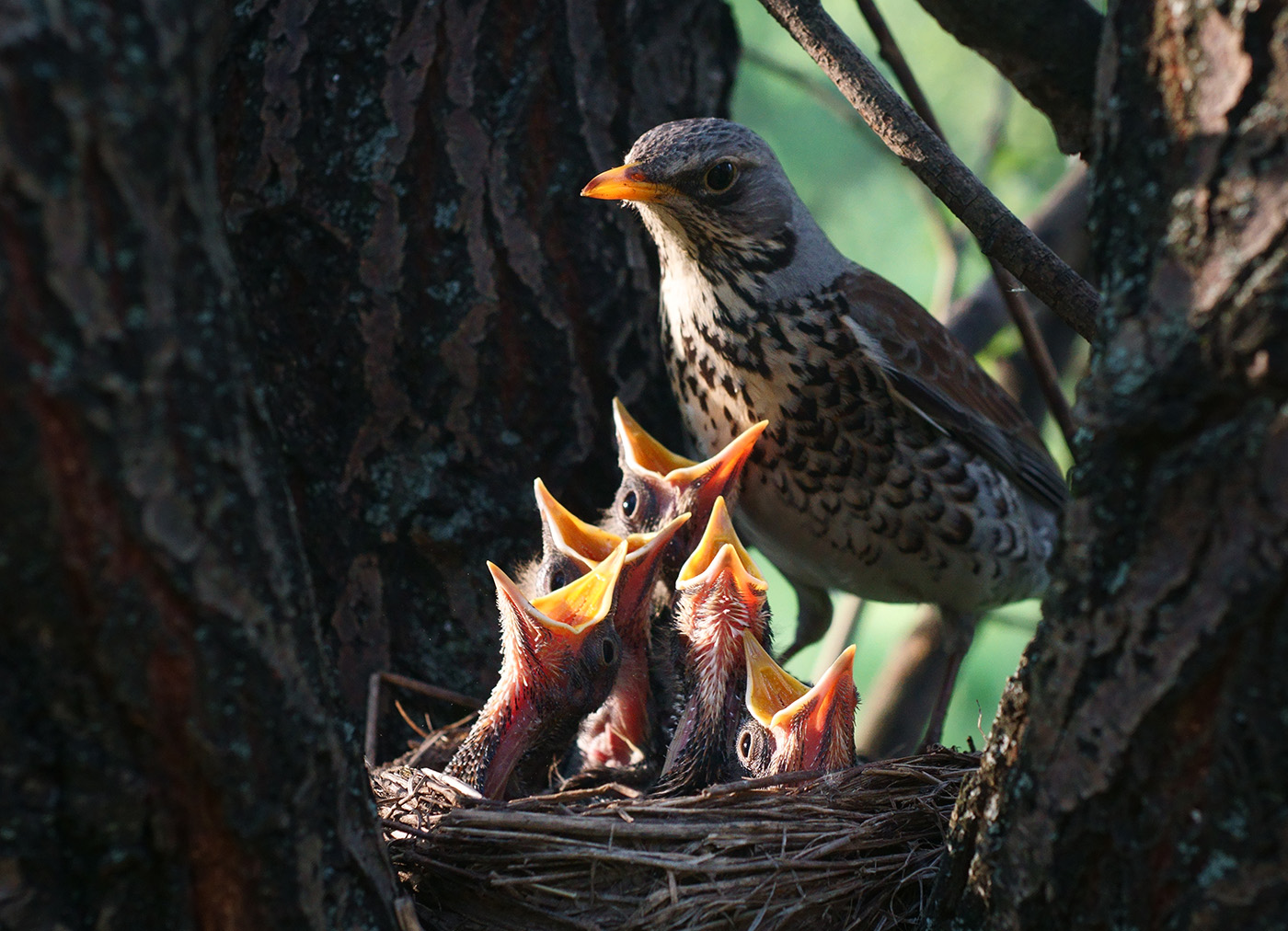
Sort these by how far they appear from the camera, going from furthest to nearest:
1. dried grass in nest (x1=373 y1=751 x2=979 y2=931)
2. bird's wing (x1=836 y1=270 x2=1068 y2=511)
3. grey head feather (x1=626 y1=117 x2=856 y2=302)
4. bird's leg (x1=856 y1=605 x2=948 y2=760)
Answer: bird's leg (x1=856 y1=605 x2=948 y2=760) → bird's wing (x1=836 y1=270 x2=1068 y2=511) → grey head feather (x1=626 y1=117 x2=856 y2=302) → dried grass in nest (x1=373 y1=751 x2=979 y2=931)

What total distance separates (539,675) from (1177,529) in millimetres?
1514

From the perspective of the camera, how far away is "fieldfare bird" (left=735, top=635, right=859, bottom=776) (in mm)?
2240

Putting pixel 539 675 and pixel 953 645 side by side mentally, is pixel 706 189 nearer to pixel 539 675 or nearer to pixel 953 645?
pixel 539 675

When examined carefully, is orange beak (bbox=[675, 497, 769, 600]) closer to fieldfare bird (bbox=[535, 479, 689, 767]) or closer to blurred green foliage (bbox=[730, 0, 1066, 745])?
fieldfare bird (bbox=[535, 479, 689, 767])

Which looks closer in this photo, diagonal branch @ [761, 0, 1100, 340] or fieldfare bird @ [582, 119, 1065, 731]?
diagonal branch @ [761, 0, 1100, 340]

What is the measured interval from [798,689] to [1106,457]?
1382 millimetres

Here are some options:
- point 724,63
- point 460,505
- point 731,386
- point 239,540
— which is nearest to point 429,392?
point 460,505

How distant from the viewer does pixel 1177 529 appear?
1.09m

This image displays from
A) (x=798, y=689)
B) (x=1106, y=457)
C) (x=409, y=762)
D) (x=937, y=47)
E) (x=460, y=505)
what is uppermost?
(x=937, y=47)

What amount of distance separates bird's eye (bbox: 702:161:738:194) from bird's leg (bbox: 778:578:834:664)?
130cm

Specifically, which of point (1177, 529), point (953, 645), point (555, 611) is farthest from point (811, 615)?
point (1177, 529)

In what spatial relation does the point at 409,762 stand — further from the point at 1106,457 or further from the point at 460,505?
the point at 1106,457

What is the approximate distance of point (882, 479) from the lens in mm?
2795

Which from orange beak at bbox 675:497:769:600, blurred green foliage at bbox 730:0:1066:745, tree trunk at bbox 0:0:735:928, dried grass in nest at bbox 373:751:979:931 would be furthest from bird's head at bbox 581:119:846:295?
blurred green foliage at bbox 730:0:1066:745
